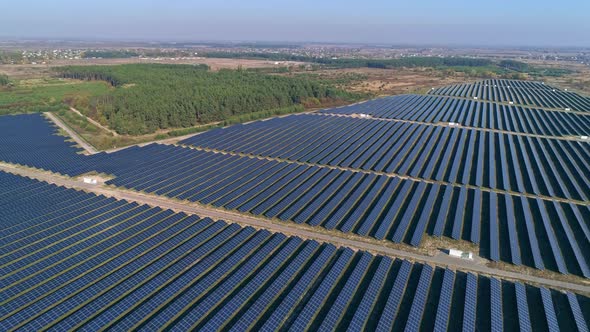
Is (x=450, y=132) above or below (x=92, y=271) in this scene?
above

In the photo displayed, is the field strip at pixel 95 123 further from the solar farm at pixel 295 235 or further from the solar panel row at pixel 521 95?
the solar panel row at pixel 521 95

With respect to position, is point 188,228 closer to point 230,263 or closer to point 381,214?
point 230,263

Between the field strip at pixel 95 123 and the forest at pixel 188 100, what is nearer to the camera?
the field strip at pixel 95 123

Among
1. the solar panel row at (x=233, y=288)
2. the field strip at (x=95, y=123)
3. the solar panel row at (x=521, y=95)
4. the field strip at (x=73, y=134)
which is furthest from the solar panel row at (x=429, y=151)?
the solar panel row at (x=521, y=95)

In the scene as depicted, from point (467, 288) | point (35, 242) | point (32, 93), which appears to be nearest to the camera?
point (467, 288)

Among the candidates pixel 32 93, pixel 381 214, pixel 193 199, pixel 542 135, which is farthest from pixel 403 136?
pixel 32 93

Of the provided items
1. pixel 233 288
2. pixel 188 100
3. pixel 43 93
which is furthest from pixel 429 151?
pixel 43 93

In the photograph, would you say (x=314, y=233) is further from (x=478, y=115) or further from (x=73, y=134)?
(x=478, y=115)
